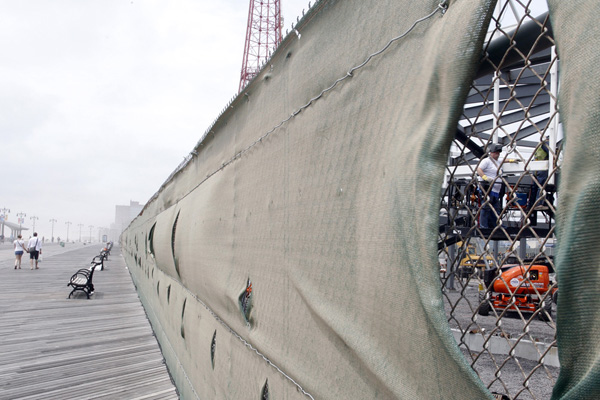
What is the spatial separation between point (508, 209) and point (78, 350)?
691 centimetres

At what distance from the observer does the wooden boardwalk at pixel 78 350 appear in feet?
16.7

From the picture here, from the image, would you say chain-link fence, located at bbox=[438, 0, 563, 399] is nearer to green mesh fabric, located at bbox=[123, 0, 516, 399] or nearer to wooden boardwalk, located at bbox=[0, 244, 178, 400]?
green mesh fabric, located at bbox=[123, 0, 516, 399]

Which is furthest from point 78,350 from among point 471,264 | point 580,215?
point 580,215

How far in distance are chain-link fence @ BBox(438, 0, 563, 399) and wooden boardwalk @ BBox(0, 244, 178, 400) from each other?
3.92 meters

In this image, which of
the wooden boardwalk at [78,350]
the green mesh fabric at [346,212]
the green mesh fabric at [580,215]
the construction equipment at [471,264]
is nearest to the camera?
the green mesh fabric at [580,215]

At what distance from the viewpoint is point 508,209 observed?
5.25ft

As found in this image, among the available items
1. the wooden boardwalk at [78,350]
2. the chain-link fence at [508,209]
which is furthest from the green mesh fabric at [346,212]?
the wooden boardwalk at [78,350]

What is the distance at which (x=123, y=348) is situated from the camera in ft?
22.8

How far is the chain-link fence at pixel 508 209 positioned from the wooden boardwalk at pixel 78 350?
12.9 ft

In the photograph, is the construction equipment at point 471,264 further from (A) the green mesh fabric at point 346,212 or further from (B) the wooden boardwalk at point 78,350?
(B) the wooden boardwalk at point 78,350

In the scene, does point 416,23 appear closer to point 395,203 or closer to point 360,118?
point 360,118

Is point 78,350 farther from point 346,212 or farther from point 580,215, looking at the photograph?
point 580,215

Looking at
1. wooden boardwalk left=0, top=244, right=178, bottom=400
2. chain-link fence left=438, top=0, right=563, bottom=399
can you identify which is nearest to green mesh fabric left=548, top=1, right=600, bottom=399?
chain-link fence left=438, top=0, right=563, bottom=399

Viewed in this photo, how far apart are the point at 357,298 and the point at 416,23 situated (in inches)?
32.3
